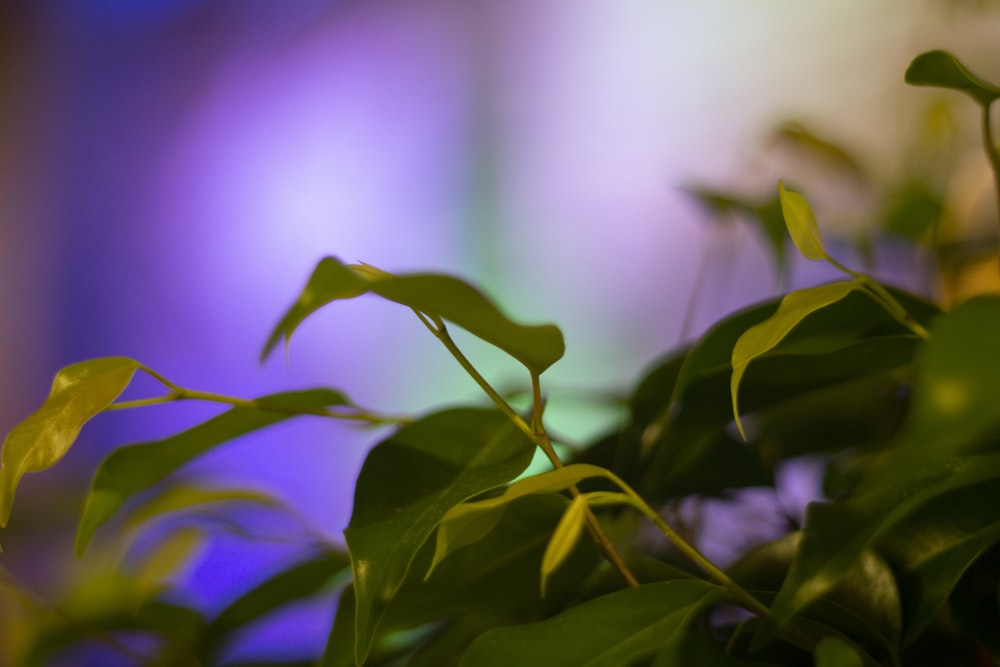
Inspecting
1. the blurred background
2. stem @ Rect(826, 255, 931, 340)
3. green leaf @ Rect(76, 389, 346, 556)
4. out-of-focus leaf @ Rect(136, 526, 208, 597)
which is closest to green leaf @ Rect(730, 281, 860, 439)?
stem @ Rect(826, 255, 931, 340)

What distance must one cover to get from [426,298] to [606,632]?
0.37 feet

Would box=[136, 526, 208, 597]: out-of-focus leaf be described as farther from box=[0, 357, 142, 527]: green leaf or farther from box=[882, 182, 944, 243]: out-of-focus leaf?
box=[882, 182, 944, 243]: out-of-focus leaf

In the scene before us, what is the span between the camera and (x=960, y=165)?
80 centimetres

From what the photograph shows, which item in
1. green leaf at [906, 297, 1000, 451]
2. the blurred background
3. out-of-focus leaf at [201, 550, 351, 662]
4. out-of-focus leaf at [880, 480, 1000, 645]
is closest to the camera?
green leaf at [906, 297, 1000, 451]

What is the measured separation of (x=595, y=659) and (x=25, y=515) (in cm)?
69

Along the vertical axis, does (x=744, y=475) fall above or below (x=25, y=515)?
above

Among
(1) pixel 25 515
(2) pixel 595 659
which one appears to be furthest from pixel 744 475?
(1) pixel 25 515

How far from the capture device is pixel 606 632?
9.2 inches

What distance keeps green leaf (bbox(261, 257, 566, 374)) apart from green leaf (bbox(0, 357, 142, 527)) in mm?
69

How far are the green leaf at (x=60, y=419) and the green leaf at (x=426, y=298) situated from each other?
0.07m

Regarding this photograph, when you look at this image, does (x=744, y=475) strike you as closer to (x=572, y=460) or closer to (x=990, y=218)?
(x=572, y=460)

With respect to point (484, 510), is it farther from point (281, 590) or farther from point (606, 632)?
point (281, 590)

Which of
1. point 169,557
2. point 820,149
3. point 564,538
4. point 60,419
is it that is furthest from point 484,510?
point 820,149

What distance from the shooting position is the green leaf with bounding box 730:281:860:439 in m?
0.22
